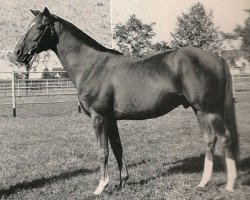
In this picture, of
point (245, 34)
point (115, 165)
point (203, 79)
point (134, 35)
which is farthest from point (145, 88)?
point (134, 35)

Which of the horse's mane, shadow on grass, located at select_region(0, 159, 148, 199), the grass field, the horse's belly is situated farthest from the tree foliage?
shadow on grass, located at select_region(0, 159, 148, 199)

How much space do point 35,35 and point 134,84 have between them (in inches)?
53.0

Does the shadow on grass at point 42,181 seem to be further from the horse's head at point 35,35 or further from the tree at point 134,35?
the tree at point 134,35

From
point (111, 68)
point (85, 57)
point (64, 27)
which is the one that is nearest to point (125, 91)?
point (111, 68)

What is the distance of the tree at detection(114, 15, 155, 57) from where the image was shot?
5910 mm

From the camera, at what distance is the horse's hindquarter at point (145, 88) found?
430 cm

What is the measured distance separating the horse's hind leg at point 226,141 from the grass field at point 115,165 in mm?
166

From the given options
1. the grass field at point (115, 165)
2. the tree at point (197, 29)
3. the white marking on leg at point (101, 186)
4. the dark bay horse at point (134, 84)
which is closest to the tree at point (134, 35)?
the tree at point (197, 29)

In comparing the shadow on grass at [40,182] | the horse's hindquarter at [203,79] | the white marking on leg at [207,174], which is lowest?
the shadow on grass at [40,182]

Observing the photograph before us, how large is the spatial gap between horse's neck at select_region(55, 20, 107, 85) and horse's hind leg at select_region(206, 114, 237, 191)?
1.55 metres

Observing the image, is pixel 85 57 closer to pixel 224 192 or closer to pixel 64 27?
pixel 64 27

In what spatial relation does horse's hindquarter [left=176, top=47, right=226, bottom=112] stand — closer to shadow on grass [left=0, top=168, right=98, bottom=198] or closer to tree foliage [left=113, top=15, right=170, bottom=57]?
tree foliage [left=113, top=15, right=170, bottom=57]

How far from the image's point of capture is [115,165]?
229 inches

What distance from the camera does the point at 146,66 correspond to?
440 centimetres
